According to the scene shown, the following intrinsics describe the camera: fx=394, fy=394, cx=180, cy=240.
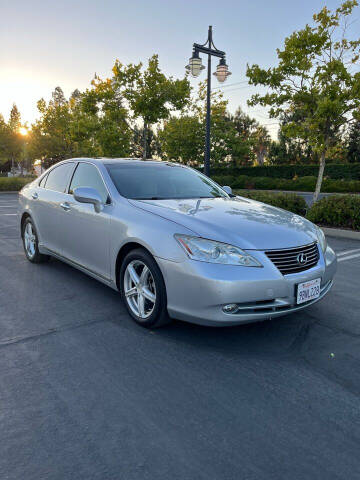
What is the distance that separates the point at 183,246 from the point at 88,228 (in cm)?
156

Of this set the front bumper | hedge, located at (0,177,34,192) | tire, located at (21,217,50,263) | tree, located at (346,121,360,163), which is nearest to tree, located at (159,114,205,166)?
hedge, located at (0,177,34,192)

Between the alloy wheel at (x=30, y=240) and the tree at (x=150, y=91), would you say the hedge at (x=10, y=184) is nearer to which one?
the tree at (x=150, y=91)

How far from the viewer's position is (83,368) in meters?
2.94

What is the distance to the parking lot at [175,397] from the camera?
6.54ft

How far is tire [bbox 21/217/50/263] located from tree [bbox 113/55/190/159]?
16.0 meters

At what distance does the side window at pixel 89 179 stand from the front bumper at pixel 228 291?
4.84 feet

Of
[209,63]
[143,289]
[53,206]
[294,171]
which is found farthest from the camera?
[294,171]

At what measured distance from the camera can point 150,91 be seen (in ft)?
68.7

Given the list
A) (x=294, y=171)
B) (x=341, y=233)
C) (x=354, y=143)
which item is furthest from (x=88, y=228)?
(x=354, y=143)

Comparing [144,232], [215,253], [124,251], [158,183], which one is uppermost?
[158,183]

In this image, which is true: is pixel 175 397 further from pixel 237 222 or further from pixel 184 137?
pixel 184 137

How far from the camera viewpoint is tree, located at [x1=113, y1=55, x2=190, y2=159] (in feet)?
69.4

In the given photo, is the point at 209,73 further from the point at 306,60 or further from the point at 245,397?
the point at 245,397

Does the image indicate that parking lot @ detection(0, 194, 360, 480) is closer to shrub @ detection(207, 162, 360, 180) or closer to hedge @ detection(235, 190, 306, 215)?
hedge @ detection(235, 190, 306, 215)
